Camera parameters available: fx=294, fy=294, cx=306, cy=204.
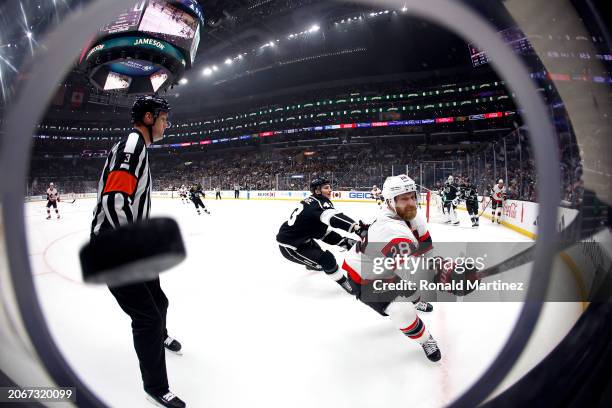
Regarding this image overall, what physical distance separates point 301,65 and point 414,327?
1114 inches

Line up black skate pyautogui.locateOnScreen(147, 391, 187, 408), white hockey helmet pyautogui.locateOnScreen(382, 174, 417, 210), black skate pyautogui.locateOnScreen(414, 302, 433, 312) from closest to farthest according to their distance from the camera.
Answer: black skate pyautogui.locateOnScreen(147, 391, 187, 408) → white hockey helmet pyautogui.locateOnScreen(382, 174, 417, 210) → black skate pyautogui.locateOnScreen(414, 302, 433, 312)

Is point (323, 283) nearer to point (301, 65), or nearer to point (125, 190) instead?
point (125, 190)

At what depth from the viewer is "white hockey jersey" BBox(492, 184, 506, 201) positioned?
24.6ft

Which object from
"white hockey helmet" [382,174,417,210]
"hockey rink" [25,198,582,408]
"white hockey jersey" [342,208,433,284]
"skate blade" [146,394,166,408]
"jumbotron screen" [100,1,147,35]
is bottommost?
"hockey rink" [25,198,582,408]

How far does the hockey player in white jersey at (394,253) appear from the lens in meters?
1.81

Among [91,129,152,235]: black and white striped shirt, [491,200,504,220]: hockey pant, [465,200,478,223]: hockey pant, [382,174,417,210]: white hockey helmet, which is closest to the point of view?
[91,129,152,235]: black and white striped shirt

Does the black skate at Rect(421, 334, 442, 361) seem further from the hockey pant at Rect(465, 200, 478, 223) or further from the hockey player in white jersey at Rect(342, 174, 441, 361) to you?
the hockey pant at Rect(465, 200, 478, 223)

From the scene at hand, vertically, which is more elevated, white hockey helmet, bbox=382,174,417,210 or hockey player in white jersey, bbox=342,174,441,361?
white hockey helmet, bbox=382,174,417,210

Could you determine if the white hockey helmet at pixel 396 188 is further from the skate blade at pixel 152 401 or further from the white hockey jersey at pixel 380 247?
the skate blade at pixel 152 401

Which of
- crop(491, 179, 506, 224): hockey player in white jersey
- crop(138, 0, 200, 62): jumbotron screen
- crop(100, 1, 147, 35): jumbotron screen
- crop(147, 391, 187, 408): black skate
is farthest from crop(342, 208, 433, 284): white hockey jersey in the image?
crop(100, 1, 147, 35): jumbotron screen

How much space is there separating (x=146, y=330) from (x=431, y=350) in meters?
1.65

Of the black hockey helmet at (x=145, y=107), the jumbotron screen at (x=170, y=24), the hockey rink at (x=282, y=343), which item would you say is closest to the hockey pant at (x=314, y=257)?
the hockey rink at (x=282, y=343)

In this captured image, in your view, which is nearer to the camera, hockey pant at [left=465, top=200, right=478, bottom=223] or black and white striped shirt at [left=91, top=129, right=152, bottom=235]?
black and white striped shirt at [left=91, top=129, right=152, bottom=235]

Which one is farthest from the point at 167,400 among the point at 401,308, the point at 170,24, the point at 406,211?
the point at 170,24
